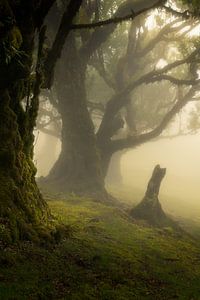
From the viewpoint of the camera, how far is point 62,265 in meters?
10.8

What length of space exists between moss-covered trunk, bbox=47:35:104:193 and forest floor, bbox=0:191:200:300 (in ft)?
42.6

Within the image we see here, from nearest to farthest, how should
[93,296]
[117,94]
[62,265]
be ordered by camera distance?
[93,296], [62,265], [117,94]

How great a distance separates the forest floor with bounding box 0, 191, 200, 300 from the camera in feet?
30.1

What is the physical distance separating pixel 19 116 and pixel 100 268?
6.02m

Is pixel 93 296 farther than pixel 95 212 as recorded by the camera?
No

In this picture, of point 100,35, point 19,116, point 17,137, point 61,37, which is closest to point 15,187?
point 17,137

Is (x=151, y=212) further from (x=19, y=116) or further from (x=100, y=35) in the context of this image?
(x=100, y=35)

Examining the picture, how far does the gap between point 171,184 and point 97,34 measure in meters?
41.1

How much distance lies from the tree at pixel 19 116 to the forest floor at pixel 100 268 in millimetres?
997

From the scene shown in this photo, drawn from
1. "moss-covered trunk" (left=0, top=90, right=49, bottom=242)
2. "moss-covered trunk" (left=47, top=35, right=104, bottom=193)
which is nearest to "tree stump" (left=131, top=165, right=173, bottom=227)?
"moss-covered trunk" (left=47, top=35, right=104, bottom=193)

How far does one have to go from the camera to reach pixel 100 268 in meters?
11.3

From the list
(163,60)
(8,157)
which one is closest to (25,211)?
(8,157)

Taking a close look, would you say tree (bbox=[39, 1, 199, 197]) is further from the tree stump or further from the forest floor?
the forest floor

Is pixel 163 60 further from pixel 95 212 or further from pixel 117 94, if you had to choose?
pixel 95 212
